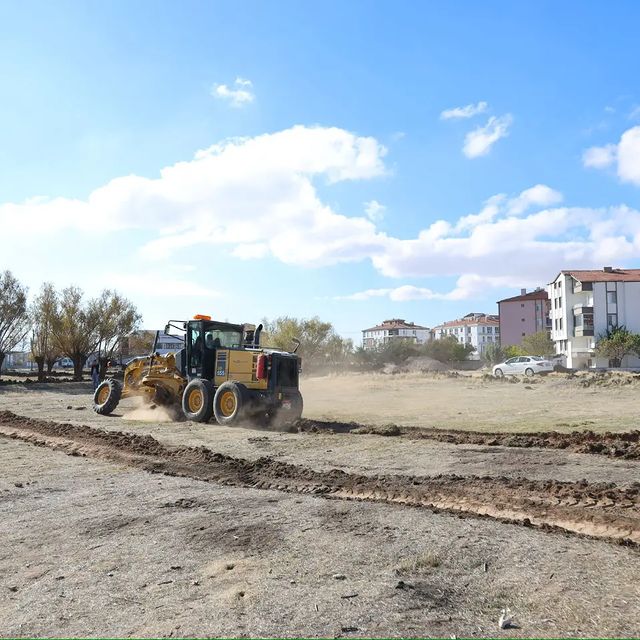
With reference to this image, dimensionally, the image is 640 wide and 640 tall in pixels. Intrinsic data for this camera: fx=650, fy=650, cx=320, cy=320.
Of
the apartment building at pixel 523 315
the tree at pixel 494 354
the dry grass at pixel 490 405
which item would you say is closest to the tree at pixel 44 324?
the dry grass at pixel 490 405

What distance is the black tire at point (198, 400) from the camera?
681 inches

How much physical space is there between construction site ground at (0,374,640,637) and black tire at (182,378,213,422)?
3.01 m

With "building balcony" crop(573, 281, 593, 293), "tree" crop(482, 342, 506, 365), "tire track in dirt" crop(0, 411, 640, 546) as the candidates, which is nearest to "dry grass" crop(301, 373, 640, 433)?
"tire track in dirt" crop(0, 411, 640, 546)

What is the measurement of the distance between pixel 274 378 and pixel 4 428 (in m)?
7.37

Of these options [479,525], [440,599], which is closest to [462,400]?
[479,525]

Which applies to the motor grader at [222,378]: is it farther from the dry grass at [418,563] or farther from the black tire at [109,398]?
the dry grass at [418,563]

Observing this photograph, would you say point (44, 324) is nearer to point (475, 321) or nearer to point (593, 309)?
point (593, 309)

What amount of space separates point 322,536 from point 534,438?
324 inches

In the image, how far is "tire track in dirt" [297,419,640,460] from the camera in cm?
1177

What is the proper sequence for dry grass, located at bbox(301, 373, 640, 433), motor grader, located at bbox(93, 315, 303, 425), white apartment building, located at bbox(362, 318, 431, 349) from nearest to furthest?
motor grader, located at bbox(93, 315, 303, 425) → dry grass, located at bbox(301, 373, 640, 433) → white apartment building, located at bbox(362, 318, 431, 349)

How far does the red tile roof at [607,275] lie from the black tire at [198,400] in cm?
6512

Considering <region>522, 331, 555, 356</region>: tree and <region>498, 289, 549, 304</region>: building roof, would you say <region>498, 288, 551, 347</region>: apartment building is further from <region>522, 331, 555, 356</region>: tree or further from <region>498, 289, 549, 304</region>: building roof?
<region>522, 331, 555, 356</region>: tree

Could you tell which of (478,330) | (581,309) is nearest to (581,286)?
(581,309)

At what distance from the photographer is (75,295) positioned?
167 ft
